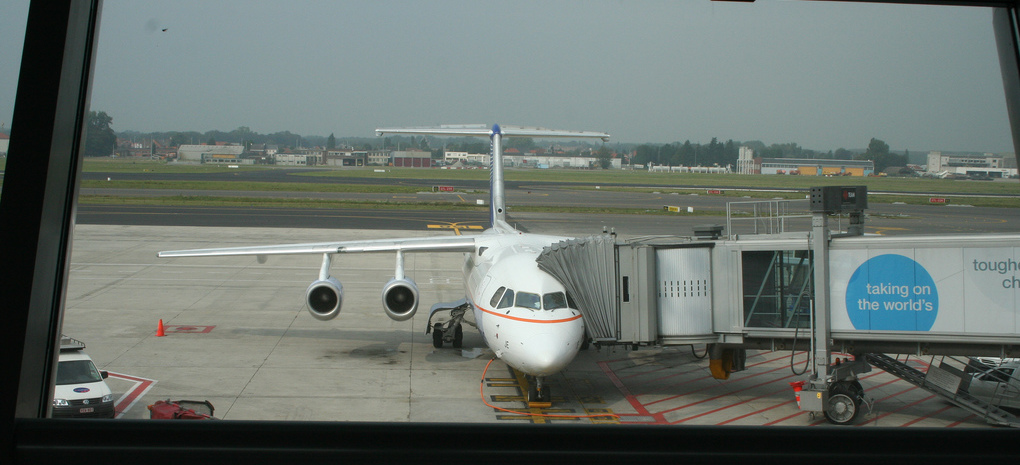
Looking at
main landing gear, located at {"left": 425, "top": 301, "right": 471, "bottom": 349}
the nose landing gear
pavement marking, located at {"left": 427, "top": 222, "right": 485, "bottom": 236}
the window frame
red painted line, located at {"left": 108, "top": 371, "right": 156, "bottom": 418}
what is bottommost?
red painted line, located at {"left": 108, "top": 371, "right": 156, "bottom": 418}

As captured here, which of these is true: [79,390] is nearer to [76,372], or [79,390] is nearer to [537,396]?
[76,372]

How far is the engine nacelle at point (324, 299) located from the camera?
14617 millimetres

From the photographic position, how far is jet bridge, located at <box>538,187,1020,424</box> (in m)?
10.8

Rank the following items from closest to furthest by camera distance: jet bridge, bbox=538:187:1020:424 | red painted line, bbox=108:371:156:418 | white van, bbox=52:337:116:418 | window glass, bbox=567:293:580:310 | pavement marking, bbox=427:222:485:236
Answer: white van, bbox=52:337:116:418
jet bridge, bbox=538:187:1020:424
red painted line, bbox=108:371:156:418
window glass, bbox=567:293:580:310
pavement marking, bbox=427:222:485:236

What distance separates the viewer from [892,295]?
36.8ft

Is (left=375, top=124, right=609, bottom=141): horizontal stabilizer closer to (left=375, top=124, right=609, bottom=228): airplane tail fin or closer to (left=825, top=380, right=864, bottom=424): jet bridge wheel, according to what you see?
(left=375, top=124, right=609, bottom=228): airplane tail fin

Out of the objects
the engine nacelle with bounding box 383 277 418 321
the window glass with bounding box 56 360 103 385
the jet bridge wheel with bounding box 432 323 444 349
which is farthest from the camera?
the jet bridge wheel with bounding box 432 323 444 349

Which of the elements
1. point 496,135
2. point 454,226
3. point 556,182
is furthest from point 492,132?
point 556,182

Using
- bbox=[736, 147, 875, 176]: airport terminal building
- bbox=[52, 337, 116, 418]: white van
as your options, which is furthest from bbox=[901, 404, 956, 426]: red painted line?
bbox=[52, 337, 116, 418]: white van

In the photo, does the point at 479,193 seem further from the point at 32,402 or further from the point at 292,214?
the point at 32,402

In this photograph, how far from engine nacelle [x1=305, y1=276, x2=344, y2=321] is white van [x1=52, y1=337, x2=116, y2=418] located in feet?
13.2

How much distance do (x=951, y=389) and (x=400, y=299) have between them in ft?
32.6

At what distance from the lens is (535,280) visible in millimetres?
12703

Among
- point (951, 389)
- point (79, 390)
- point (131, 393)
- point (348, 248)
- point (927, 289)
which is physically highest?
point (348, 248)
